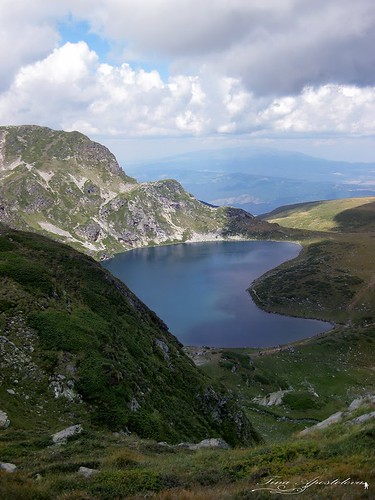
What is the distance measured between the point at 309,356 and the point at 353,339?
74.6 feet

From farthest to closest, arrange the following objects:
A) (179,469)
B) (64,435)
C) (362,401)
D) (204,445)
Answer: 1. (362,401)
2. (204,445)
3. (64,435)
4. (179,469)

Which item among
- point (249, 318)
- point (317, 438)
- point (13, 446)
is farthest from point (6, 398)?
point (249, 318)

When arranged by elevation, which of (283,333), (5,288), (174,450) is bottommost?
(283,333)

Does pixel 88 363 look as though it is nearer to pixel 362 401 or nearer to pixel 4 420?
pixel 4 420

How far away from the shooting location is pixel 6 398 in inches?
977

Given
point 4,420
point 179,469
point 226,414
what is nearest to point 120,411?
point 4,420

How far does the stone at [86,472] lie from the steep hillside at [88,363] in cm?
789

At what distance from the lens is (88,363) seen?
3108 centimetres

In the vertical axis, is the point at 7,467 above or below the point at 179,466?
above

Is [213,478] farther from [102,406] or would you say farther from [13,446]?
[102,406]

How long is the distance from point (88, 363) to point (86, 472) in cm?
1551

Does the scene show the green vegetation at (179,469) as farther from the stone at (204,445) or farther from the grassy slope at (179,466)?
the stone at (204,445)

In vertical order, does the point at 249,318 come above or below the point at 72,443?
below

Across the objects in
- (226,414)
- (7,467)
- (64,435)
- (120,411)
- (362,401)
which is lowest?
(226,414)
